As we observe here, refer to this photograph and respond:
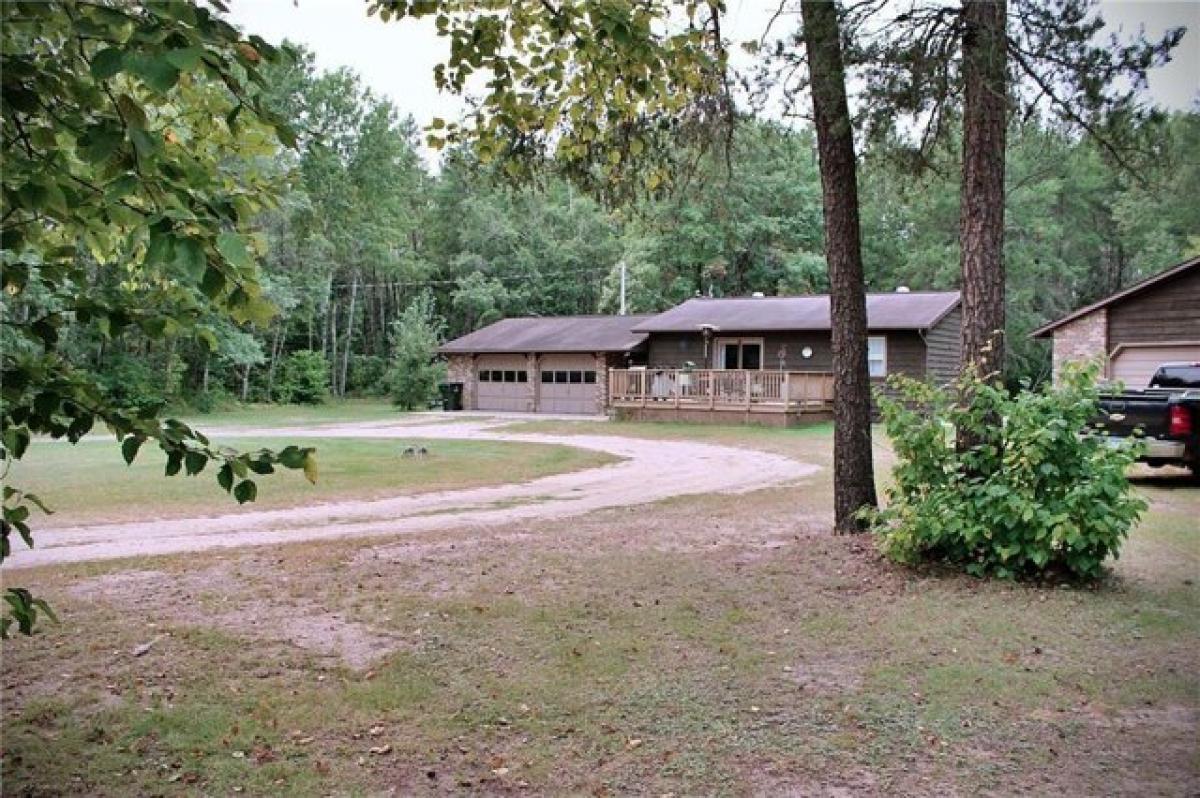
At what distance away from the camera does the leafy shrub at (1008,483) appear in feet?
16.6

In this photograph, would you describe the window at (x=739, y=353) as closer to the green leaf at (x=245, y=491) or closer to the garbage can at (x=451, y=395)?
the garbage can at (x=451, y=395)

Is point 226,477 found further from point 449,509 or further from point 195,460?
point 449,509

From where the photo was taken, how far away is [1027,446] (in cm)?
512

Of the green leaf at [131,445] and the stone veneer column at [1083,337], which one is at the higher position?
the stone veneer column at [1083,337]

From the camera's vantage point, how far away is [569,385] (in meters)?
29.7

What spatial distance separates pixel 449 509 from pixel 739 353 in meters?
18.6

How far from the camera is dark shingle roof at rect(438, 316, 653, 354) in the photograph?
28.6 metres

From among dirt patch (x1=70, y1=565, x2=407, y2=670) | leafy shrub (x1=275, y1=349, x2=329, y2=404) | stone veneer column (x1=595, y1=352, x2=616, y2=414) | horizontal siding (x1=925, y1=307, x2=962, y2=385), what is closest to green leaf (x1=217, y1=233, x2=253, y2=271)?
dirt patch (x1=70, y1=565, x2=407, y2=670)

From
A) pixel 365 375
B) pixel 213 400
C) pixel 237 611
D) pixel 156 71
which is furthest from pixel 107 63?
pixel 365 375

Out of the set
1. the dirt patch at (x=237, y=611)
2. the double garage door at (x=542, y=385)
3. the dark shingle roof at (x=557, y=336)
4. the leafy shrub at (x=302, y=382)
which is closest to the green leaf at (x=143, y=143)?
the dirt patch at (x=237, y=611)

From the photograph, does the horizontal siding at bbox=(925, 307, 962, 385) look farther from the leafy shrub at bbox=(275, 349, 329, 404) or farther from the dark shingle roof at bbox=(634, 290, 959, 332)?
the leafy shrub at bbox=(275, 349, 329, 404)

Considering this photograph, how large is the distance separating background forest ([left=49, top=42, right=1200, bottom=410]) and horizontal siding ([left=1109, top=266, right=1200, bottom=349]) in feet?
25.5

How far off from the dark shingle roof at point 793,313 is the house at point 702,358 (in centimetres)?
4

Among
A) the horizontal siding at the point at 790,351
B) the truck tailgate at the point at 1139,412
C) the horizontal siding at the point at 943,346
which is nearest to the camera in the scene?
the truck tailgate at the point at 1139,412
